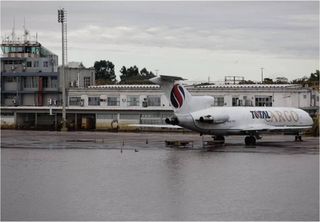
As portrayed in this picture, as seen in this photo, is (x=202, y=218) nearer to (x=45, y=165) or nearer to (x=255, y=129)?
(x=45, y=165)

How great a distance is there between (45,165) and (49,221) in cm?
1767

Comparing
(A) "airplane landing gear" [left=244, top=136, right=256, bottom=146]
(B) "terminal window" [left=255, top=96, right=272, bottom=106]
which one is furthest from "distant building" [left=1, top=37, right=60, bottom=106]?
(A) "airplane landing gear" [left=244, top=136, right=256, bottom=146]

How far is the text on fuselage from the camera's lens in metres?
62.3

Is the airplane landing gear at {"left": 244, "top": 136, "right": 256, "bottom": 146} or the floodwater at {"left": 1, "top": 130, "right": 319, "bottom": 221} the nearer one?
the floodwater at {"left": 1, "top": 130, "right": 319, "bottom": 221}

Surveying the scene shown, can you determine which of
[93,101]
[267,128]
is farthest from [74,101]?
[267,128]

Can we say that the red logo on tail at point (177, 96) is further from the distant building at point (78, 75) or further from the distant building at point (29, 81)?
the distant building at point (78, 75)

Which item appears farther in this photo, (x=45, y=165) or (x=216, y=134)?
(x=216, y=134)

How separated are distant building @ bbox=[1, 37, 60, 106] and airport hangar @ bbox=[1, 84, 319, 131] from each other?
1851 millimetres

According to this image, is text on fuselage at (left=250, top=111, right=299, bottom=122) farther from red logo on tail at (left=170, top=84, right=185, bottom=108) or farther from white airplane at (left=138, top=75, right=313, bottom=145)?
red logo on tail at (left=170, top=84, right=185, bottom=108)

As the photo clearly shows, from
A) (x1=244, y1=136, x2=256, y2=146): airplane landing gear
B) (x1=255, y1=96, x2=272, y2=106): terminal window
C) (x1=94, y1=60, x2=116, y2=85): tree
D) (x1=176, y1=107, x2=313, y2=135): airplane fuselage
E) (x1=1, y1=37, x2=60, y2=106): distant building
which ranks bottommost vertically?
(x1=244, y1=136, x2=256, y2=146): airplane landing gear

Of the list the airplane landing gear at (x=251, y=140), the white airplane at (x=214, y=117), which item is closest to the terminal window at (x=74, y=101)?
the white airplane at (x=214, y=117)

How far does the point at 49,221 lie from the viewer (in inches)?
1033

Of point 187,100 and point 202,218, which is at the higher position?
point 187,100

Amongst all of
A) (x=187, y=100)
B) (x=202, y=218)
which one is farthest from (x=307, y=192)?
(x=187, y=100)
